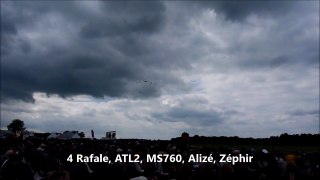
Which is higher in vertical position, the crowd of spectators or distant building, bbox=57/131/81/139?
distant building, bbox=57/131/81/139

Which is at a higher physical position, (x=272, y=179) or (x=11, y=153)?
(x=11, y=153)

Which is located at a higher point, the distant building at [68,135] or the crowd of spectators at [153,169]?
the distant building at [68,135]

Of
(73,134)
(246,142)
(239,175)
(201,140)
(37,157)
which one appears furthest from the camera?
(201,140)

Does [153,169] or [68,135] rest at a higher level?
[68,135]

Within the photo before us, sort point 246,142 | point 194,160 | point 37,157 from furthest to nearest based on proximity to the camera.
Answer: point 246,142 < point 194,160 < point 37,157

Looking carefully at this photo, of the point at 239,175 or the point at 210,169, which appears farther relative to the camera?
the point at 210,169

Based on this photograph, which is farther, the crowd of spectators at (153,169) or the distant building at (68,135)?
the distant building at (68,135)

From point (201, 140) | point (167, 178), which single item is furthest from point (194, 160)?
point (201, 140)

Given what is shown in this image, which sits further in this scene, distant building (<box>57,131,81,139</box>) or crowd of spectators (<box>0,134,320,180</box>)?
distant building (<box>57,131,81,139</box>)

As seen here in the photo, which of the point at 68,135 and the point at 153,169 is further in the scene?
the point at 68,135

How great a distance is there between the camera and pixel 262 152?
16.0 m

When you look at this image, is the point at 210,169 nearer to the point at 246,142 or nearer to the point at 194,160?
the point at 194,160

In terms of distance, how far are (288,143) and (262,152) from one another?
50470mm

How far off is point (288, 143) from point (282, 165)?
50153mm
